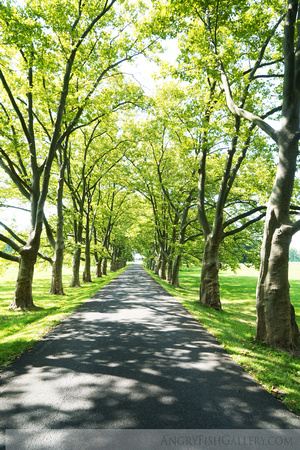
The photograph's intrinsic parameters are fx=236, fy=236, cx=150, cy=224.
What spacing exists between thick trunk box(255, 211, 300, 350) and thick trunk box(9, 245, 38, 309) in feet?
27.8

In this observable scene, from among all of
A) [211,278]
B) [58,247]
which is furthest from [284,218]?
[58,247]

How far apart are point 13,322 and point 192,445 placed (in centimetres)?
676

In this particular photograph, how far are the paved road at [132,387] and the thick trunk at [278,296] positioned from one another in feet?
4.92

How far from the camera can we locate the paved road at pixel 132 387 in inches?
120

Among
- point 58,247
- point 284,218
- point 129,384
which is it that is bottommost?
point 129,384

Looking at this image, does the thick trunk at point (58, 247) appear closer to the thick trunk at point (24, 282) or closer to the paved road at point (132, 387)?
the thick trunk at point (24, 282)

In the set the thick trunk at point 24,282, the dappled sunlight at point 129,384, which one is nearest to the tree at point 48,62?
the thick trunk at point 24,282

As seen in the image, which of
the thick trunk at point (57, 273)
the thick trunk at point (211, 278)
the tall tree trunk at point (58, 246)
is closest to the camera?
the thick trunk at point (211, 278)

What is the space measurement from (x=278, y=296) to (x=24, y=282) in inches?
350

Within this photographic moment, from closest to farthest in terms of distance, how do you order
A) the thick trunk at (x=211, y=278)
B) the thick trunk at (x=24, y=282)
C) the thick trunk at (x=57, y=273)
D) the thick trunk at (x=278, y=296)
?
the thick trunk at (x=278, y=296) < the thick trunk at (x=24, y=282) < the thick trunk at (x=211, y=278) < the thick trunk at (x=57, y=273)

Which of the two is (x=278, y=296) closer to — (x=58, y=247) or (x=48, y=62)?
(x=48, y=62)

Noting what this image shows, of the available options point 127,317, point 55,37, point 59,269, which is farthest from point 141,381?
point 55,37

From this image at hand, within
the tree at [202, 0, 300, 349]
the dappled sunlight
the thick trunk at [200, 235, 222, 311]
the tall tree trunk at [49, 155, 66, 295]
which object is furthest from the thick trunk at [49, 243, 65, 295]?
the tree at [202, 0, 300, 349]

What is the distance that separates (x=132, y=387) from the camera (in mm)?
3775
